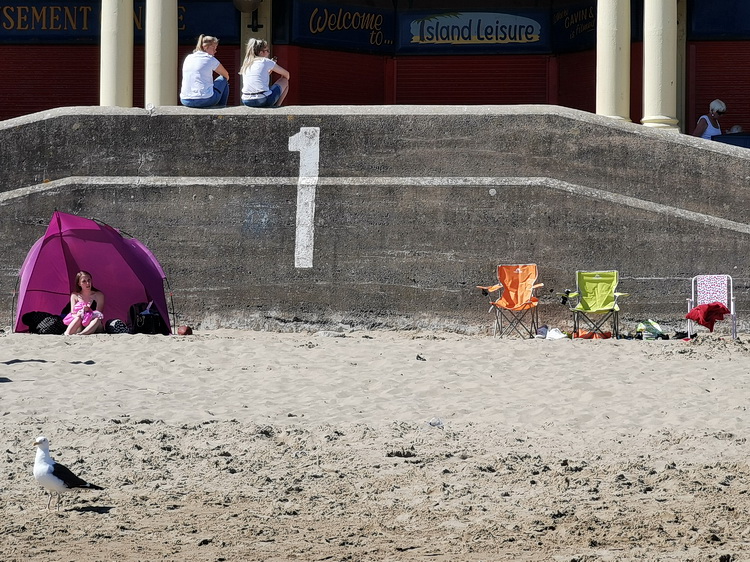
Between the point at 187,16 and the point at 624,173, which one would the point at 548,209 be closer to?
the point at 624,173

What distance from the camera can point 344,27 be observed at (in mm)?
20750

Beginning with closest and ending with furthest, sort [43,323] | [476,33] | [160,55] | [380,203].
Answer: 1. [43,323]
2. [380,203]
3. [160,55]
4. [476,33]

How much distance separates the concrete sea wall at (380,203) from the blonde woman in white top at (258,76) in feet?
1.37

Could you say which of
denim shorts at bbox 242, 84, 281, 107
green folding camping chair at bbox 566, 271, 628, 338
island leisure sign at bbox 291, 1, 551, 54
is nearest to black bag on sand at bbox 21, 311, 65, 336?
denim shorts at bbox 242, 84, 281, 107

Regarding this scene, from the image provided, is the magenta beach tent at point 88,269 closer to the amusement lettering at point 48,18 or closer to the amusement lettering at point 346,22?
the amusement lettering at point 346,22

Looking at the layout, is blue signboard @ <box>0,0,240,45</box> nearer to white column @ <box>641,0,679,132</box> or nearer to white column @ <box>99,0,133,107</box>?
white column @ <box>99,0,133,107</box>

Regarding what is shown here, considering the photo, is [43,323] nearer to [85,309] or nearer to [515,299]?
[85,309]

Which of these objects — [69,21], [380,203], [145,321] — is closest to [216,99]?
[380,203]

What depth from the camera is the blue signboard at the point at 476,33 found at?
21266mm

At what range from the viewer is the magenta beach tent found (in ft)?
47.2

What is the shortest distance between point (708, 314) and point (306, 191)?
464cm

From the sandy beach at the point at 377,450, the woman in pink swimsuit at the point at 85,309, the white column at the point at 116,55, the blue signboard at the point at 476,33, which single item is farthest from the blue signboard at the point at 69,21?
the sandy beach at the point at 377,450

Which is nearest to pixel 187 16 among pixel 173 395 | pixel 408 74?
pixel 408 74

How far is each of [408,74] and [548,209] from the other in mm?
7330
